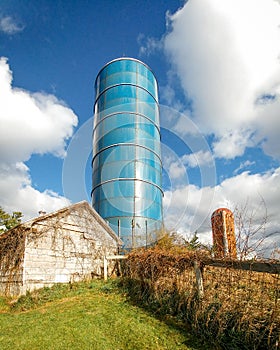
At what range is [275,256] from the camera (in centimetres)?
376

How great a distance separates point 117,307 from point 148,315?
3.17 feet

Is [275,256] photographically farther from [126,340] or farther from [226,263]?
[126,340]

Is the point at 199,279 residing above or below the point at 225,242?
below

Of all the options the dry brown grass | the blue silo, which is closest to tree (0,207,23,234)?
the blue silo

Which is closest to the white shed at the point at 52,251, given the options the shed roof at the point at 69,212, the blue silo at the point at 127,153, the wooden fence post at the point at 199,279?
the shed roof at the point at 69,212

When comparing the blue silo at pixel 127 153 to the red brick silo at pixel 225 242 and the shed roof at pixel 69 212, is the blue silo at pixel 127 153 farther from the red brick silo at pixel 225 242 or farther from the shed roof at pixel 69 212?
the red brick silo at pixel 225 242

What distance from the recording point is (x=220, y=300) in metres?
4.48

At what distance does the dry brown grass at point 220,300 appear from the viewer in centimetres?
372

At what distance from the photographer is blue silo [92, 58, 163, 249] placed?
14758 mm

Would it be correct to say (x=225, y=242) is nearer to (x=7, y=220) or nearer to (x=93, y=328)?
(x=93, y=328)

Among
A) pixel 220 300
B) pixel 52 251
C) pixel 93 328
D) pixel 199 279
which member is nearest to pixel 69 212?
pixel 52 251

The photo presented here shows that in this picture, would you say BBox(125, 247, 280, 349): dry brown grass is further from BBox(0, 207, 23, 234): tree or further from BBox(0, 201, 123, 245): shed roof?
BBox(0, 207, 23, 234): tree

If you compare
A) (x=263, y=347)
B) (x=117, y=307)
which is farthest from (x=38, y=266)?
(x=263, y=347)

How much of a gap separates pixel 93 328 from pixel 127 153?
11.5 m
